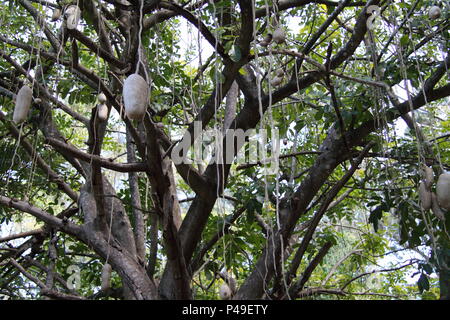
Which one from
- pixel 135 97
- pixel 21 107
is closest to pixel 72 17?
pixel 21 107

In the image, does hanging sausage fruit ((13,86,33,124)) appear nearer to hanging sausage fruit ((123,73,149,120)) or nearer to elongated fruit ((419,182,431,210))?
hanging sausage fruit ((123,73,149,120))

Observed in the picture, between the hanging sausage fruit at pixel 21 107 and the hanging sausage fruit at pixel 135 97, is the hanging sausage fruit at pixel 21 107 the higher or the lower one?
the higher one

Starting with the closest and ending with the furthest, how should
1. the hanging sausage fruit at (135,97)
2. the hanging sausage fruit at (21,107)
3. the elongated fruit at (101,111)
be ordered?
the hanging sausage fruit at (135,97) < the hanging sausage fruit at (21,107) < the elongated fruit at (101,111)

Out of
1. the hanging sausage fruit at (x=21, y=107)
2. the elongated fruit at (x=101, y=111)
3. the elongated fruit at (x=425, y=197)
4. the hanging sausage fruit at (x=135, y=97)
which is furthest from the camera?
the elongated fruit at (x=101, y=111)

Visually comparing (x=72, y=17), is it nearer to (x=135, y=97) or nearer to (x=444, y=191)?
(x=135, y=97)

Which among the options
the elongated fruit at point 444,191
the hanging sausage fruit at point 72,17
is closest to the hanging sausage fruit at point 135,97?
the hanging sausage fruit at point 72,17

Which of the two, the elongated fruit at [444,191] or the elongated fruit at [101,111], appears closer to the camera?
the elongated fruit at [444,191]

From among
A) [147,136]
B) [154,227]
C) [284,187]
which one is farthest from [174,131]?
[147,136]

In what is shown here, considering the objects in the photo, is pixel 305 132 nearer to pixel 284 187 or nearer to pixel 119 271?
pixel 284 187

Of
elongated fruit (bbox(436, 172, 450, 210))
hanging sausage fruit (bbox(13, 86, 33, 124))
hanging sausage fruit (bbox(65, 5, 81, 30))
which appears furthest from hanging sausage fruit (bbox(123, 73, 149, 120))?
elongated fruit (bbox(436, 172, 450, 210))

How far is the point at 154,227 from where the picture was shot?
2297mm

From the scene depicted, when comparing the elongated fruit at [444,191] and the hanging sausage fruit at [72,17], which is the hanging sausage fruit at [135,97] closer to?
the hanging sausage fruit at [72,17]

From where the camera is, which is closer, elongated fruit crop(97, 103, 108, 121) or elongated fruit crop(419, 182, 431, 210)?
elongated fruit crop(419, 182, 431, 210)
